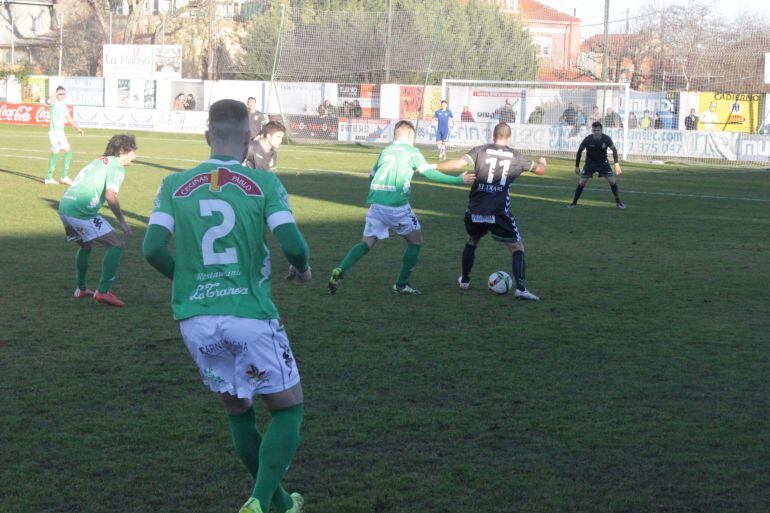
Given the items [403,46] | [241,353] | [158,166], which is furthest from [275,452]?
[403,46]

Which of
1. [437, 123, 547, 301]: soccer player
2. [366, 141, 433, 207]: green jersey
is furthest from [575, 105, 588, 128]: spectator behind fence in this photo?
[366, 141, 433, 207]: green jersey

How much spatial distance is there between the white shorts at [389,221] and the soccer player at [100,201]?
260cm

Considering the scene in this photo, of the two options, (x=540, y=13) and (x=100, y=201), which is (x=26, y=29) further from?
(x=100, y=201)

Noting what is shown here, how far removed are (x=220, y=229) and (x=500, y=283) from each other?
6.86 metres

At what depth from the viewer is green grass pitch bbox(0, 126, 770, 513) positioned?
5.04 metres

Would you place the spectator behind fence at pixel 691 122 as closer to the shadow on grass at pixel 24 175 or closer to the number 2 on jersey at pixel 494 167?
the shadow on grass at pixel 24 175

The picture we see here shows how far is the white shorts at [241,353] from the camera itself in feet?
13.4

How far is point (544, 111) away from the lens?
37.7m

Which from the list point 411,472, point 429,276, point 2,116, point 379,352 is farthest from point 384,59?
point 411,472

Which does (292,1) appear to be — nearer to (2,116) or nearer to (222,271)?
(2,116)

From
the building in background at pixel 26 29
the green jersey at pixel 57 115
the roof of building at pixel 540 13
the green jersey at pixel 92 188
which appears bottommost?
the green jersey at pixel 92 188

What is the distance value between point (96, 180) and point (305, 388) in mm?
3800

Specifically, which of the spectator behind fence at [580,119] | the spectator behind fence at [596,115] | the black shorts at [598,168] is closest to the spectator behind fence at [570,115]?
the spectator behind fence at [580,119]

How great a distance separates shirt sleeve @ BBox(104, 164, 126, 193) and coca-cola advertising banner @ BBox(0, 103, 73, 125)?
41.9m
